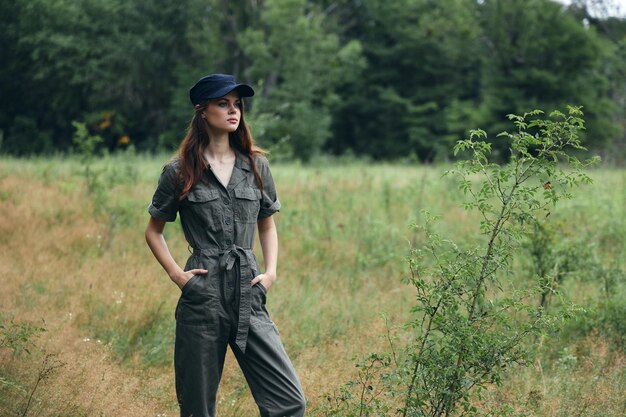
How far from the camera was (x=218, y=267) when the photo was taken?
3967 mm

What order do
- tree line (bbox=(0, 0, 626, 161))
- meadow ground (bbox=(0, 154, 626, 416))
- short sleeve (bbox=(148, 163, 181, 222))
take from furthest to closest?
tree line (bbox=(0, 0, 626, 161)), meadow ground (bbox=(0, 154, 626, 416)), short sleeve (bbox=(148, 163, 181, 222))

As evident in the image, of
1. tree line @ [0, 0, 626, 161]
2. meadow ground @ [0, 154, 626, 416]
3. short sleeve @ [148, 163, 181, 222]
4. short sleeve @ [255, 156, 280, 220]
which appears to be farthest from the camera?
tree line @ [0, 0, 626, 161]

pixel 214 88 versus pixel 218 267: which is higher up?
pixel 214 88

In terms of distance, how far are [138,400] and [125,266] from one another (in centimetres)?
358

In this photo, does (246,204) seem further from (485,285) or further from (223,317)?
(485,285)

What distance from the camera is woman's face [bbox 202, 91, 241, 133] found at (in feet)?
13.5

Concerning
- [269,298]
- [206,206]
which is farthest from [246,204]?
[269,298]

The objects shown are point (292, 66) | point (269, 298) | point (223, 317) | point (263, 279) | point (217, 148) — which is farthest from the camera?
point (292, 66)

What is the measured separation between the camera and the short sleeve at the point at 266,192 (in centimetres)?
423

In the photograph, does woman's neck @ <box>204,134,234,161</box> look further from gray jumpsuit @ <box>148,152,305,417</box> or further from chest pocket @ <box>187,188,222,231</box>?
chest pocket @ <box>187,188,222,231</box>

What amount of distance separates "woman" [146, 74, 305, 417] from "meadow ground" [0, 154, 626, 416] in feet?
2.60

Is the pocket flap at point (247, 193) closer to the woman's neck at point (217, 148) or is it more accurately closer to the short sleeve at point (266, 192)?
the short sleeve at point (266, 192)

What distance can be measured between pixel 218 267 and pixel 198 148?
0.64m

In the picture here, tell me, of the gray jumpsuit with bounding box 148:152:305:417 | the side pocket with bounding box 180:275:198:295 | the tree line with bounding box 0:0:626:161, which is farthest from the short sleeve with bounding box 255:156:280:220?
the tree line with bounding box 0:0:626:161
